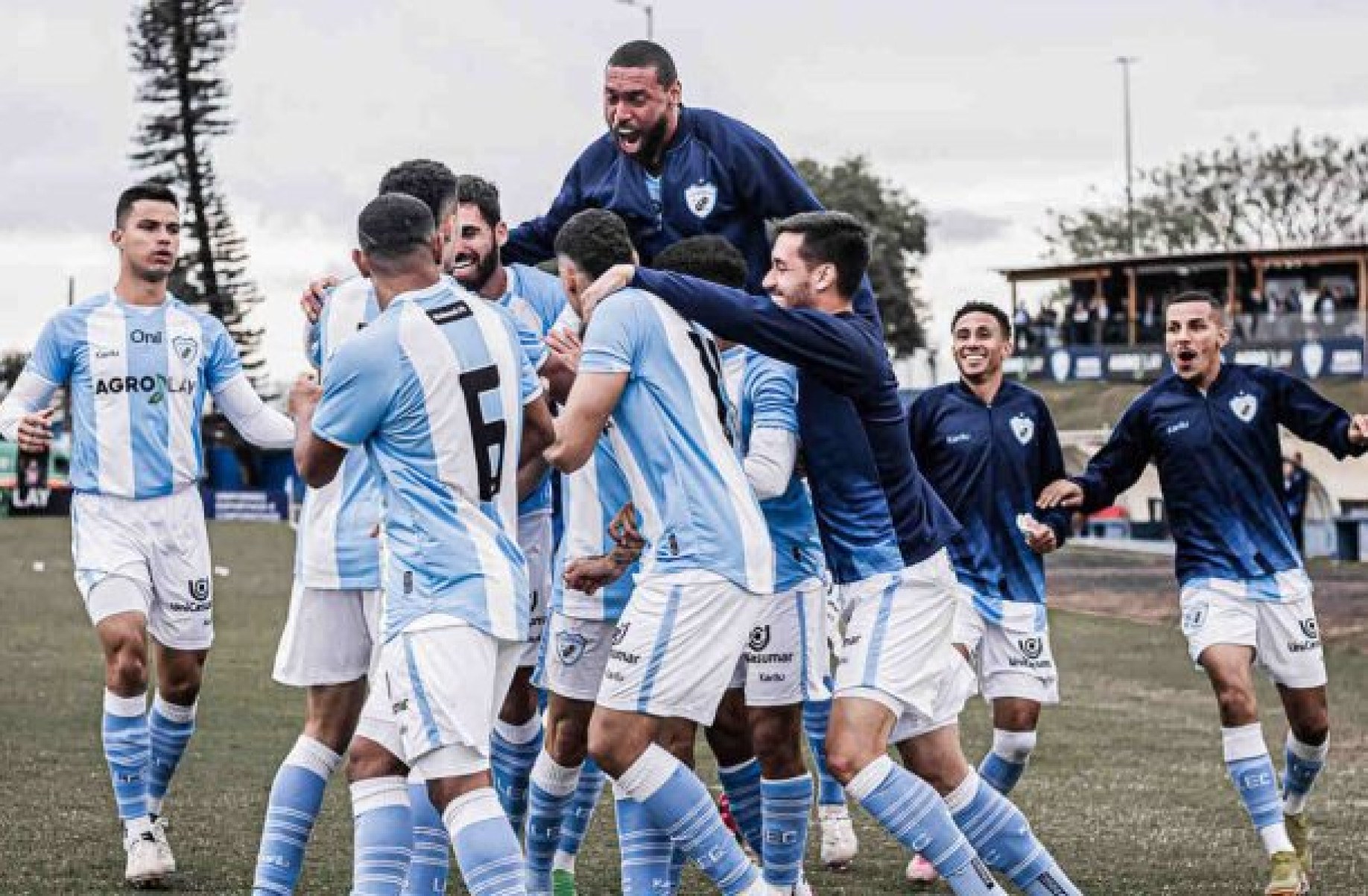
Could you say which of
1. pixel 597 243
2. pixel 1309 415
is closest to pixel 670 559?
pixel 597 243

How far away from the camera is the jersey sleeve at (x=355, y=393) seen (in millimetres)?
6531

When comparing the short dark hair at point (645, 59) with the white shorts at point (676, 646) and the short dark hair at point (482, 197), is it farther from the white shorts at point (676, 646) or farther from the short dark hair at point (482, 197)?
the white shorts at point (676, 646)

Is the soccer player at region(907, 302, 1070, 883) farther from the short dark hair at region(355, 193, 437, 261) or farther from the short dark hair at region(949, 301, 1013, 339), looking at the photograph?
the short dark hair at region(355, 193, 437, 261)

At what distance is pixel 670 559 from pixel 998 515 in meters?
3.22

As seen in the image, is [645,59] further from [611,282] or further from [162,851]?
[162,851]

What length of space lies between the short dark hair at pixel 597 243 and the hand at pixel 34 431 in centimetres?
286

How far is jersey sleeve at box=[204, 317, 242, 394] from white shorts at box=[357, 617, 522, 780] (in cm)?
338

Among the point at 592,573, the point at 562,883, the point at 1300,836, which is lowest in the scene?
the point at 1300,836

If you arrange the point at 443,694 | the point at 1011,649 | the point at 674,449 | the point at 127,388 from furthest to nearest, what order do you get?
the point at 1011,649 → the point at 127,388 → the point at 674,449 → the point at 443,694

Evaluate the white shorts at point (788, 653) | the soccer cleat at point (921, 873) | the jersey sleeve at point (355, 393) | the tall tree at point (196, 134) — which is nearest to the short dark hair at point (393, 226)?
the jersey sleeve at point (355, 393)

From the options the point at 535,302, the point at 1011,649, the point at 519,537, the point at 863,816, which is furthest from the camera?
the point at 863,816

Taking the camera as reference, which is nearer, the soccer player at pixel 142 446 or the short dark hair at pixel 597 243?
the short dark hair at pixel 597 243

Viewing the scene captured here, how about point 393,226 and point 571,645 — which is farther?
point 571,645

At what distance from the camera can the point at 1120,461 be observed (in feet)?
33.2
